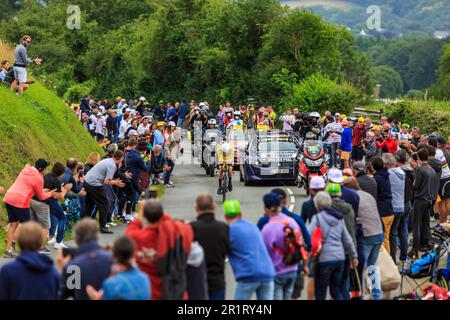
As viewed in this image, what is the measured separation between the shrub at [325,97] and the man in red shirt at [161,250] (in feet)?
123

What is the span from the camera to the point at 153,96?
227ft

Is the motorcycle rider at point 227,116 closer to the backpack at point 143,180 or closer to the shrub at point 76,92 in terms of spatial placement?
the backpack at point 143,180

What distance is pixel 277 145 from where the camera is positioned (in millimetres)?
30141

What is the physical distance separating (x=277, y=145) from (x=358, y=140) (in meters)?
2.73

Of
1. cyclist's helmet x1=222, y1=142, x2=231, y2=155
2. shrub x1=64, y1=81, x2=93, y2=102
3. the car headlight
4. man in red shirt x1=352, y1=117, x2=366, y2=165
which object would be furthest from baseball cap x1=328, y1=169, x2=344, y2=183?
shrub x1=64, y1=81, x2=93, y2=102

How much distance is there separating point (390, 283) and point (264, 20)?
144ft

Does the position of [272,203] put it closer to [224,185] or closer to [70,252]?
[70,252]

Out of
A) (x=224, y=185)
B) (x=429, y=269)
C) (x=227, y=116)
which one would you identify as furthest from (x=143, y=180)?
(x=227, y=116)

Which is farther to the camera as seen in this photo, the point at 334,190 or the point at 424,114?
the point at 424,114

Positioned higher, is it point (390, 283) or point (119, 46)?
point (119, 46)

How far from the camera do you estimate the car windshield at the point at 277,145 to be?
2984 centimetres

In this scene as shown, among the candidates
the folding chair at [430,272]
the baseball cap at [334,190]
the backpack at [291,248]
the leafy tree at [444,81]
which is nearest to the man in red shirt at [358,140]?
the folding chair at [430,272]
